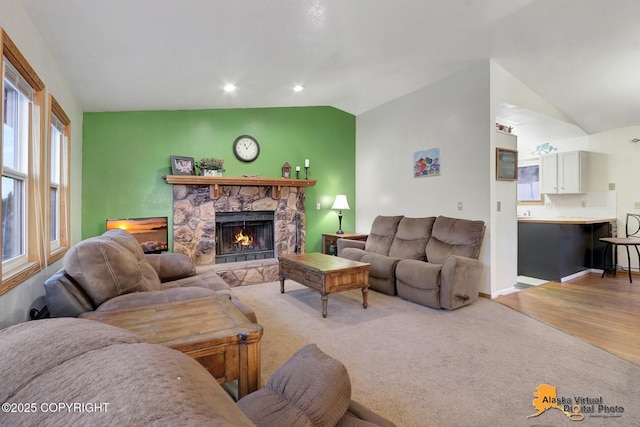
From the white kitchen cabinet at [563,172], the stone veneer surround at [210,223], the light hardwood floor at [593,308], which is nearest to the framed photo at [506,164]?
the light hardwood floor at [593,308]

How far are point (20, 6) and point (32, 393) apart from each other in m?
2.52

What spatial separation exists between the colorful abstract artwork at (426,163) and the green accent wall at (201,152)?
5.09ft

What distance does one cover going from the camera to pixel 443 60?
3.84 m

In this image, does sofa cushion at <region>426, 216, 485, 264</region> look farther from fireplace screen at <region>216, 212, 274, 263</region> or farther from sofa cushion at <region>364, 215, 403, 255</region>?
fireplace screen at <region>216, 212, 274, 263</region>

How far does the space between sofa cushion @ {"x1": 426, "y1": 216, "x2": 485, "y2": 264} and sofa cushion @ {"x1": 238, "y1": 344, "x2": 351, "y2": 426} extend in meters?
3.09

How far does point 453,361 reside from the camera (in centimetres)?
234

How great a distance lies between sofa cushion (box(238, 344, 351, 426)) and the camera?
0.93 m

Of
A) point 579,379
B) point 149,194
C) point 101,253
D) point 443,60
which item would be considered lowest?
point 579,379

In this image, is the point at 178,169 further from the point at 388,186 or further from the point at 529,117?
the point at 529,117

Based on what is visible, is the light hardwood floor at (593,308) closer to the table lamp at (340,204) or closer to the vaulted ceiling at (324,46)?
the vaulted ceiling at (324,46)

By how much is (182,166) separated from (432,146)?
11.9ft

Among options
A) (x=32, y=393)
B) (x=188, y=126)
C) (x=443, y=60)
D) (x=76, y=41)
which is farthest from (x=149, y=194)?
(x=32, y=393)

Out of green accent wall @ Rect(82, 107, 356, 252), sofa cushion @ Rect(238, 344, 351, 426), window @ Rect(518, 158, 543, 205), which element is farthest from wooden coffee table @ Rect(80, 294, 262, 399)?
window @ Rect(518, 158, 543, 205)

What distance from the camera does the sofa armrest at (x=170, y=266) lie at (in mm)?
3213
